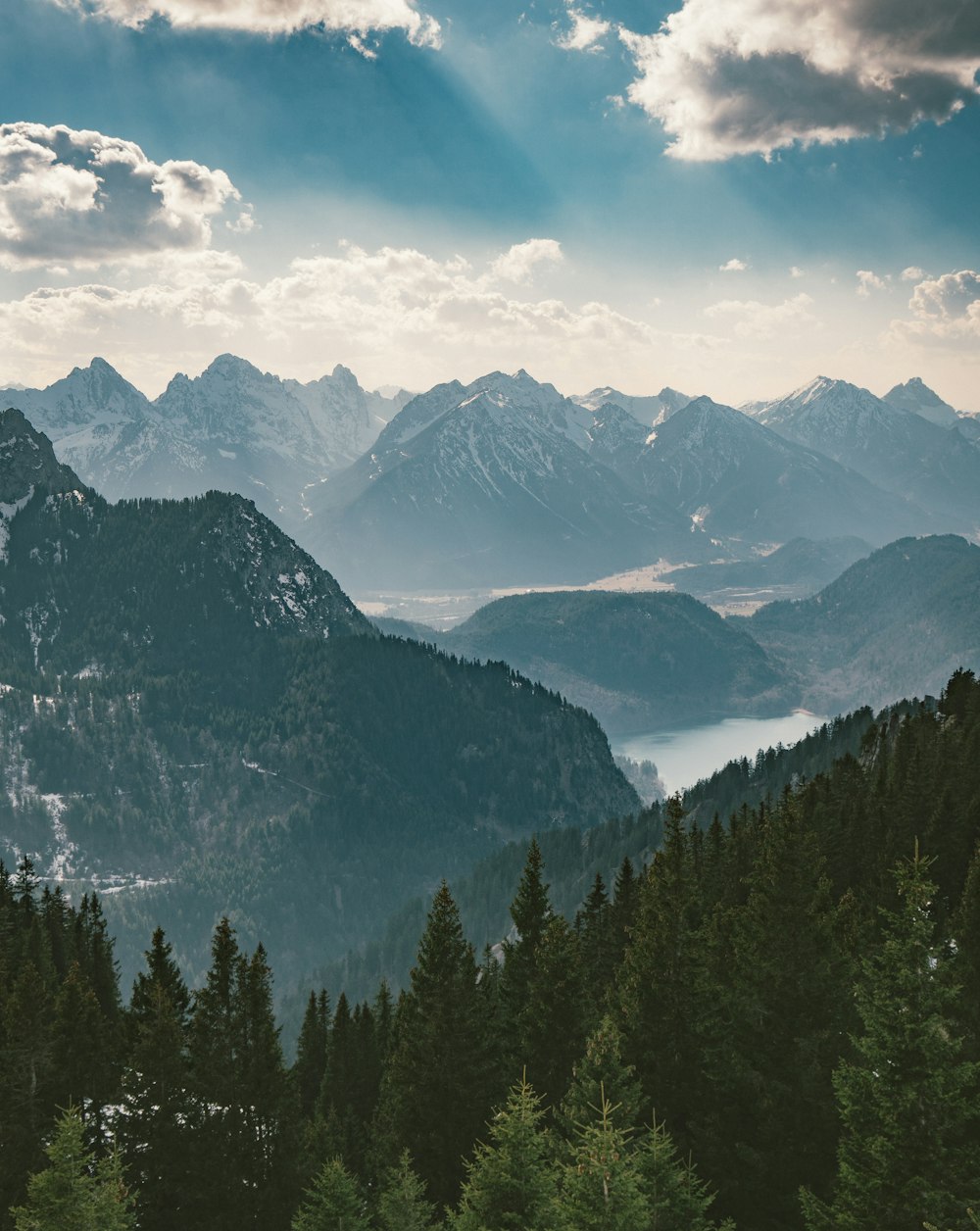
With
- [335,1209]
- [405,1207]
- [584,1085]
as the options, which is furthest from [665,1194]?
[335,1209]

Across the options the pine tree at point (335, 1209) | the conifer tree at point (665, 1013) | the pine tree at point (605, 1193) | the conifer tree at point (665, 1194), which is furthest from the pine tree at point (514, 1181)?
the conifer tree at point (665, 1013)

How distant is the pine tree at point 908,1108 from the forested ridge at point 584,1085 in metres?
0.07

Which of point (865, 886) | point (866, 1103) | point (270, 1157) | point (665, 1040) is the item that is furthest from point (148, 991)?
point (865, 886)

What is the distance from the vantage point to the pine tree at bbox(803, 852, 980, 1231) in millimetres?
31344

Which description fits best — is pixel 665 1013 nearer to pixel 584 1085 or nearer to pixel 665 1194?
pixel 584 1085

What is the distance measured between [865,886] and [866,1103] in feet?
134

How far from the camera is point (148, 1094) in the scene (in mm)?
49594

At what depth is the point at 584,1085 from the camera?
3991cm

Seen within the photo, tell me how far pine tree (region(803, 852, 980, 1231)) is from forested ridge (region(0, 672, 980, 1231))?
0.07m

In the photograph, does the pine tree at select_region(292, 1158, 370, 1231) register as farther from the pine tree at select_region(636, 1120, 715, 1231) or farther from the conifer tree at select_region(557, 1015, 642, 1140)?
the pine tree at select_region(636, 1120, 715, 1231)

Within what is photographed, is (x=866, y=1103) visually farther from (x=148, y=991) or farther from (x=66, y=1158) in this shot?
(x=148, y=991)

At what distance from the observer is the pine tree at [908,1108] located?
3134 cm

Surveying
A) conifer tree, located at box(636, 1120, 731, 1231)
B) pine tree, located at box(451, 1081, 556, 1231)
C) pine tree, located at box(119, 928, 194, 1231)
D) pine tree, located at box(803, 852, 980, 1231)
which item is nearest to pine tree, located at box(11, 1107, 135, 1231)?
pine tree, located at box(451, 1081, 556, 1231)

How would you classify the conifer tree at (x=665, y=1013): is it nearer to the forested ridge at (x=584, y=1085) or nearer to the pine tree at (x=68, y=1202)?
the forested ridge at (x=584, y=1085)
